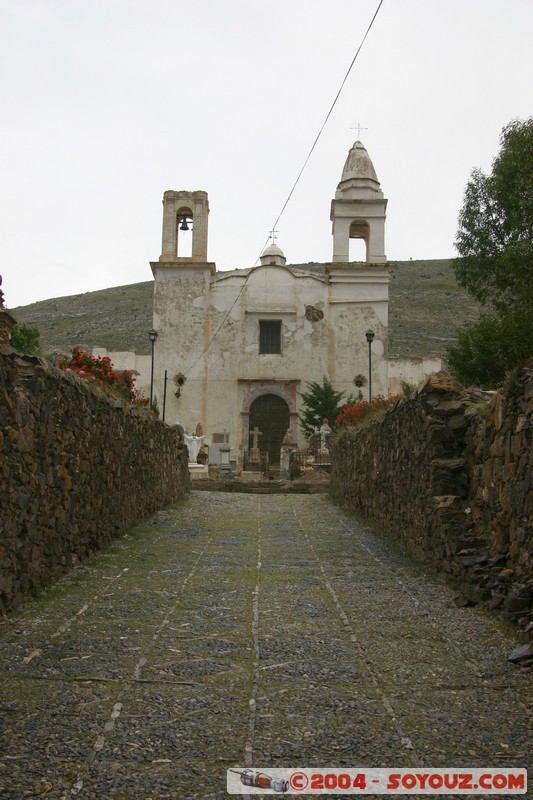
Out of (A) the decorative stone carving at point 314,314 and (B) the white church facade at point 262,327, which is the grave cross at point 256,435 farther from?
(A) the decorative stone carving at point 314,314

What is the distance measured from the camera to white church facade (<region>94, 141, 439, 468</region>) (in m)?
30.7

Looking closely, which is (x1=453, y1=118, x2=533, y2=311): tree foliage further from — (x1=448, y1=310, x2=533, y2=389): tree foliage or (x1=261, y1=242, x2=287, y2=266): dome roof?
(x1=261, y1=242, x2=287, y2=266): dome roof

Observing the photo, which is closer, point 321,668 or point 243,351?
point 321,668

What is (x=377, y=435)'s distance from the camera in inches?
426

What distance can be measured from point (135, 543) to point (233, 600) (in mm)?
3343

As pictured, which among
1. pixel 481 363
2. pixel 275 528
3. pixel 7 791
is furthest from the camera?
pixel 481 363

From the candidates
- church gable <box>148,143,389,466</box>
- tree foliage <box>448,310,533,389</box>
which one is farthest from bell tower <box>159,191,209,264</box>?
tree foliage <box>448,310,533,389</box>

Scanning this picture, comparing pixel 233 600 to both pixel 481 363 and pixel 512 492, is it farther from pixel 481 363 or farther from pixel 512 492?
pixel 481 363

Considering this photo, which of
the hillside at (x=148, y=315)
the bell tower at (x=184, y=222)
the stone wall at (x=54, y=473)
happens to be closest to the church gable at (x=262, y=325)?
the bell tower at (x=184, y=222)

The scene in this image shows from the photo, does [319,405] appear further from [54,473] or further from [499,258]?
[54,473]

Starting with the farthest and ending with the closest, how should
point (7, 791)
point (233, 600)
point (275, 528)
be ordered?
point (275, 528) < point (233, 600) < point (7, 791)

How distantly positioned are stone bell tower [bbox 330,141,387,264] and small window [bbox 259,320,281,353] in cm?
360

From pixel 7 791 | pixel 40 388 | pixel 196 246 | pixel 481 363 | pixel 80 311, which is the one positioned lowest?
pixel 7 791

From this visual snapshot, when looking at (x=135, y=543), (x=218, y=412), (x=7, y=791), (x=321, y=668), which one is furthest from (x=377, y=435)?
(x=218, y=412)
